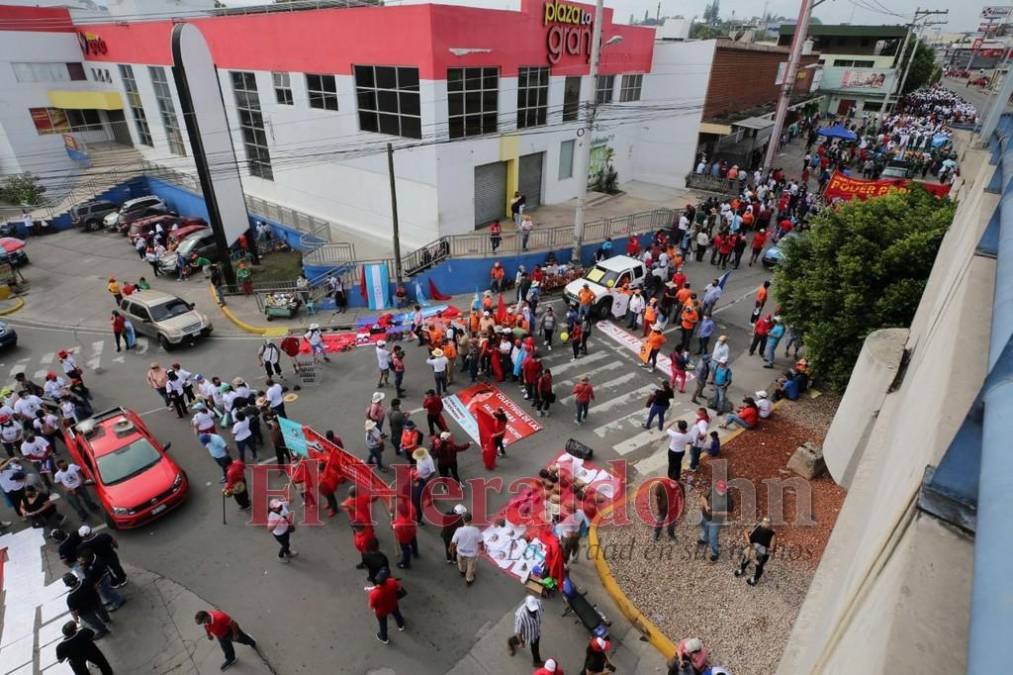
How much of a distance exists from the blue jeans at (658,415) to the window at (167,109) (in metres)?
37.8

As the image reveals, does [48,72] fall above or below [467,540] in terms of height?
above

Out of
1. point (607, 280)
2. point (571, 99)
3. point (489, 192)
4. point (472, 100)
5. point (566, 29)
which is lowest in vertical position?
point (607, 280)

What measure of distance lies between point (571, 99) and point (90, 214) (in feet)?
95.0

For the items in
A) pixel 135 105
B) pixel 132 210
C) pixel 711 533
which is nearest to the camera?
pixel 711 533

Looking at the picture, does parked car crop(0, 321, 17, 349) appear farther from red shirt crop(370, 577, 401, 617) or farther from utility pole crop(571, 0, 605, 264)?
utility pole crop(571, 0, 605, 264)

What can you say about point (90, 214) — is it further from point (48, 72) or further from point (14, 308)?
point (48, 72)

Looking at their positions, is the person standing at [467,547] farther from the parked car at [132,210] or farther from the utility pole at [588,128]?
the parked car at [132,210]

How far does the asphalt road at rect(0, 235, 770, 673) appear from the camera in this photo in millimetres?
8859

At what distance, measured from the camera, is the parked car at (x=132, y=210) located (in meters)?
32.1

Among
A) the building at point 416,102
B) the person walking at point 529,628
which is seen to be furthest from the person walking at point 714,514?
the building at point 416,102

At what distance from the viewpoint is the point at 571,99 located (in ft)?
96.1

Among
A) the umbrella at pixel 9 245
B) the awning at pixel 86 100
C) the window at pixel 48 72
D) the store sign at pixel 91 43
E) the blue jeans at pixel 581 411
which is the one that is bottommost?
the umbrella at pixel 9 245

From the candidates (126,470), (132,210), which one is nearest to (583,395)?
(126,470)

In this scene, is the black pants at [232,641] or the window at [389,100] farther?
the window at [389,100]
